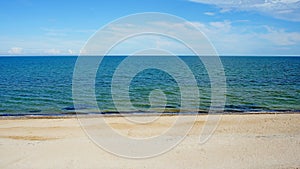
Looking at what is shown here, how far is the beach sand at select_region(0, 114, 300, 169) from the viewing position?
9500mm

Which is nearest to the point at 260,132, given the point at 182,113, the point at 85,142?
the point at 182,113

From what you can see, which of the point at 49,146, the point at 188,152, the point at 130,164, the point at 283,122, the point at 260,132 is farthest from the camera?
the point at 283,122

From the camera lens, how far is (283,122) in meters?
15.6

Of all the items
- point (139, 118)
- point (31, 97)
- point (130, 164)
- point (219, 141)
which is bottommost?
point (31, 97)

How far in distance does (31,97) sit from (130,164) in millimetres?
18687

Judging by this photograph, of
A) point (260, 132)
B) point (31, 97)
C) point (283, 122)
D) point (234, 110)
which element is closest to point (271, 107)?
point (234, 110)

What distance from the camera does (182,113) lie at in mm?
19344

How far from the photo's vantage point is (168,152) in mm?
10516

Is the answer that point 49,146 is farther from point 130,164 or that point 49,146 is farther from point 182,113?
point 182,113

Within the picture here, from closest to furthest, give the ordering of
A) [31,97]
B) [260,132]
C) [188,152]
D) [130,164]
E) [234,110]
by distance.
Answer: [130,164]
[188,152]
[260,132]
[234,110]
[31,97]

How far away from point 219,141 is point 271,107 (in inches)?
469

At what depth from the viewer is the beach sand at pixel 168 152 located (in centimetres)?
950

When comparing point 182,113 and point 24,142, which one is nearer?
point 24,142

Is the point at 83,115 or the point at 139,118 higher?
the point at 139,118
